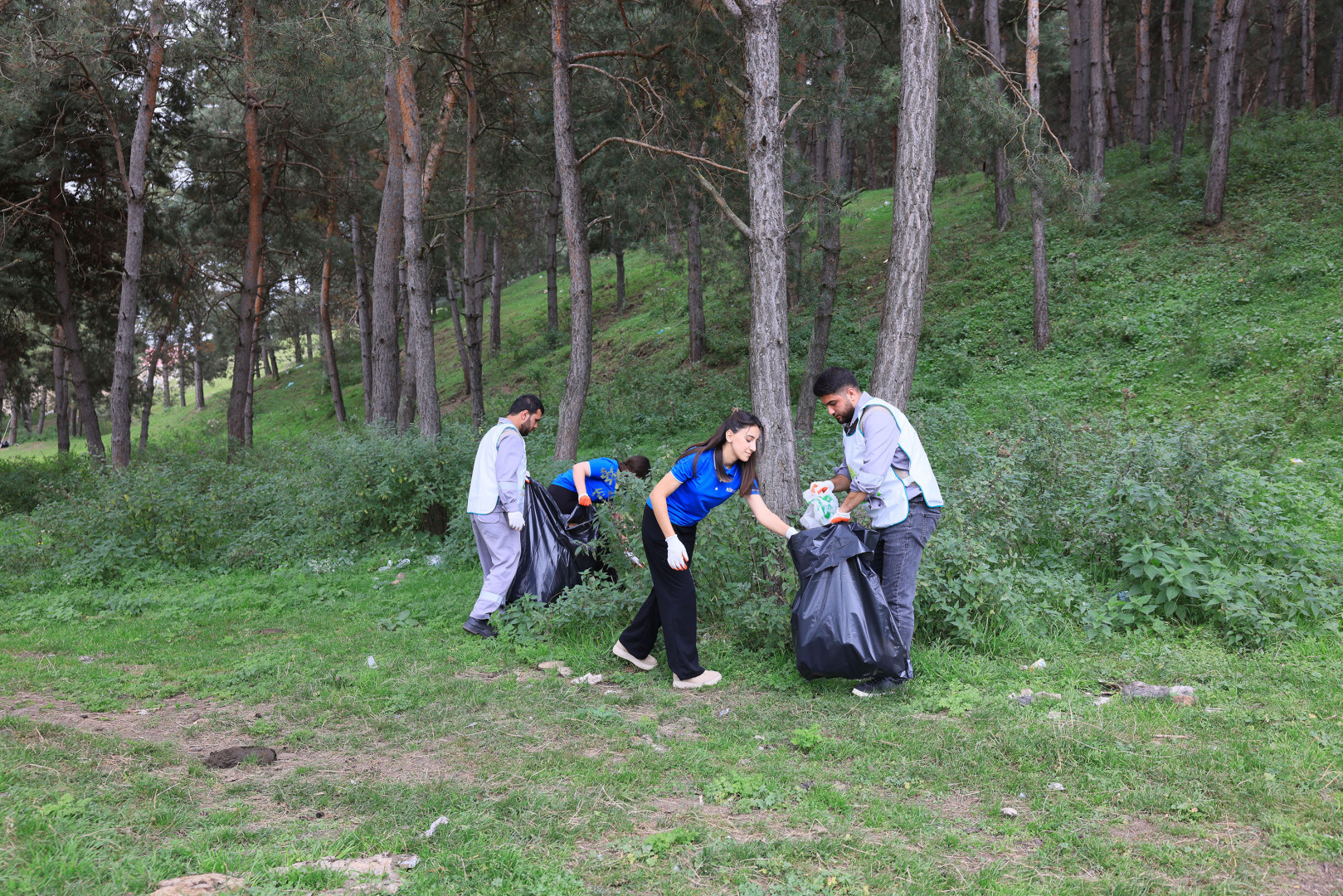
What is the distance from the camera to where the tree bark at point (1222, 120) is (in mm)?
14289

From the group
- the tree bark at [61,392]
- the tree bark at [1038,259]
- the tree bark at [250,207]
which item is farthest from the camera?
the tree bark at [61,392]

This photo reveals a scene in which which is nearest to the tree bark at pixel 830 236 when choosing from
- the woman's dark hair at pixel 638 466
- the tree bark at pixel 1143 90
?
the woman's dark hair at pixel 638 466

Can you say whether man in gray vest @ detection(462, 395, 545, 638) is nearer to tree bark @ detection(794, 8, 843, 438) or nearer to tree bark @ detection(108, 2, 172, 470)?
tree bark @ detection(794, 8, 843, 438)

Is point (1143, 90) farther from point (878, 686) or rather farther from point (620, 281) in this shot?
point (878, 686)

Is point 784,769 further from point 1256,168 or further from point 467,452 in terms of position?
point 1256,168

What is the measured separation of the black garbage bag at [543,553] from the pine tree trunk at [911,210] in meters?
2.84

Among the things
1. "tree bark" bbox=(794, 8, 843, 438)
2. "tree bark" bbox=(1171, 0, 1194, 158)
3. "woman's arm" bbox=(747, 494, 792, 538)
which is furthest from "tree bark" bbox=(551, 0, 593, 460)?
"tree bark" bbox=(1171, 0, 1194, 158)

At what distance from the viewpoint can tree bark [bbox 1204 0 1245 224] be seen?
46.9ft

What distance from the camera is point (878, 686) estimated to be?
15.3ft

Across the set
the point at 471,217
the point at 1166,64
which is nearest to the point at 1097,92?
the point at 1166,64

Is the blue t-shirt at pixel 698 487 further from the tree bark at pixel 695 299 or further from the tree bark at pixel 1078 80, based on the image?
the tree bark at pixel 1078 80

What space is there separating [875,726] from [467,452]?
6588mm

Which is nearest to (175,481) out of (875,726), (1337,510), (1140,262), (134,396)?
(875,726)

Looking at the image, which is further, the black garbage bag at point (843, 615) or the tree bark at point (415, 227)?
the tree bark at point (415, 227)
